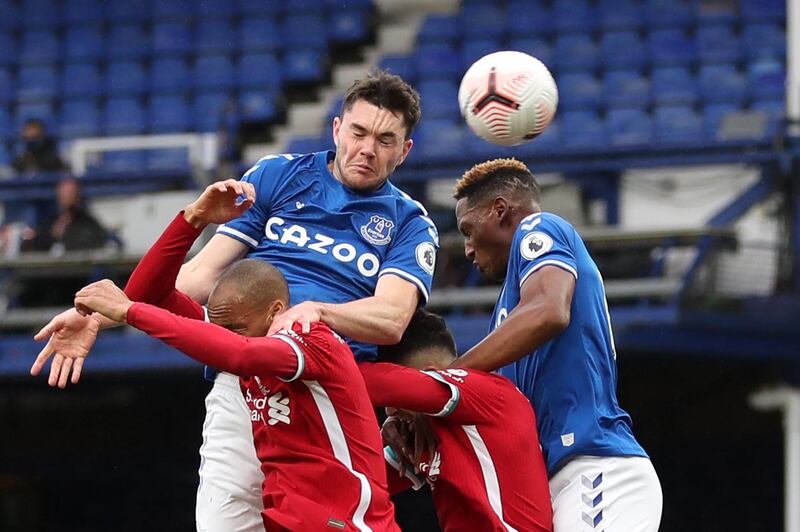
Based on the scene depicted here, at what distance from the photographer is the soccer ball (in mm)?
5023

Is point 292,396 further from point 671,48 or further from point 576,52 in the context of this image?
point 671,48

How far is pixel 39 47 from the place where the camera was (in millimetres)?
14664

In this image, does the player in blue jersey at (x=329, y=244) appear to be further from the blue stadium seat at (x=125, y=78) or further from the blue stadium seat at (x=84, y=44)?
the blue stadium seat at (x=84, y=44)

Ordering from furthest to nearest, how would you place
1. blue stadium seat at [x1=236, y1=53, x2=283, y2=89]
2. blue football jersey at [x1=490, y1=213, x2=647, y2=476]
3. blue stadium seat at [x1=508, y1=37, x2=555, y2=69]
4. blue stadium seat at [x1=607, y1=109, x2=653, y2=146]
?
blue stadium seat at [x1=236, y1=53, x2=283, y2=89], blue stadium seat at [x1=508, y1=37, x2=555, y2=69], blue stadium seat at [x1=607, y1=109, x2=653, y2=146], blue football jersey at [x1=490, y1=213, x2=647, y2=476]

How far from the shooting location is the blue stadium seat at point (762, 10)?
13.1 m

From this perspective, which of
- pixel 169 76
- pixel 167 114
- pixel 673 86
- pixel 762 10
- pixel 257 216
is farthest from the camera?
pixel 169 76

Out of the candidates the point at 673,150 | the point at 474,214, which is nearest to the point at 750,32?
the point at 673,150

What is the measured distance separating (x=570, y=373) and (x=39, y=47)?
11667 mm

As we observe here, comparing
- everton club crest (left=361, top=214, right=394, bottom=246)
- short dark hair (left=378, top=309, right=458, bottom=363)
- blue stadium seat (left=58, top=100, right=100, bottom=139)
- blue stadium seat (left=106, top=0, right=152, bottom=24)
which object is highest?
blue stadium seat (left=106, top=0, right=152, bottom=24)

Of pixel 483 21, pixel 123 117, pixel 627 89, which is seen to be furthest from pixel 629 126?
pixel 123 117

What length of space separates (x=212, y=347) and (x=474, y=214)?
121 cm

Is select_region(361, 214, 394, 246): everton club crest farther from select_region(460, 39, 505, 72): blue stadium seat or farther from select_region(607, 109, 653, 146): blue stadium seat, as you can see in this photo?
select_region(460, 39, 505, 72): blue stadium seat

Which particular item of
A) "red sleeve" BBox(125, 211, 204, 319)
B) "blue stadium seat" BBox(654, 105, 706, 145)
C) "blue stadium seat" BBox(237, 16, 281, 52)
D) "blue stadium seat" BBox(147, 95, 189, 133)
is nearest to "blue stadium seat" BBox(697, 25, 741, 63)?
"blue stadium seat" BBox(654, 105, 706, 145)

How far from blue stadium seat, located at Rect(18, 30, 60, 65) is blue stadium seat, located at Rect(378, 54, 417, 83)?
3.74m
